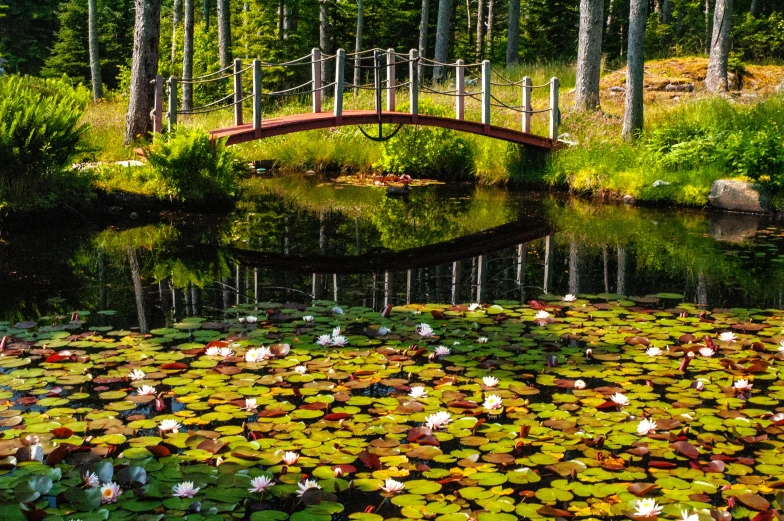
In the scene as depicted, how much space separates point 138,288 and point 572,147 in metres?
9.63

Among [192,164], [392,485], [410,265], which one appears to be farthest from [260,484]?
[192,164]

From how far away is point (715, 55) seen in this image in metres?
18.5

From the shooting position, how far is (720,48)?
18312 millimetres

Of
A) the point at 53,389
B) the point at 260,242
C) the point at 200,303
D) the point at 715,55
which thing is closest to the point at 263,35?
the point at 715,55

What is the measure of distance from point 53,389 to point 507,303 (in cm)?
353

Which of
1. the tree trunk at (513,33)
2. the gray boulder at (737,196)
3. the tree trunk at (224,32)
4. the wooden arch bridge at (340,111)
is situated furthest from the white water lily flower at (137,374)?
the tree trunk at (513,33)

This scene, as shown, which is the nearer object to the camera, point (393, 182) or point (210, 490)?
point (210, 490)

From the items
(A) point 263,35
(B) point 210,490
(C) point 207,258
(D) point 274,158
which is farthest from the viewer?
(A) point 263,35

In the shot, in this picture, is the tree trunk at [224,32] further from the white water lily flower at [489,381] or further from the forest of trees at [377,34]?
the white water lily flower at [489,381]

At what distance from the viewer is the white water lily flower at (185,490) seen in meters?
3.27

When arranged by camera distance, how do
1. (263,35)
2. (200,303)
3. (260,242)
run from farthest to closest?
(263,35), (260,242), (200,303)

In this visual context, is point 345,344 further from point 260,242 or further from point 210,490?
point 260,242

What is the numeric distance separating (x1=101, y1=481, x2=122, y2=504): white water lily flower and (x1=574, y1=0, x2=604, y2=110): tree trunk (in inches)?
578

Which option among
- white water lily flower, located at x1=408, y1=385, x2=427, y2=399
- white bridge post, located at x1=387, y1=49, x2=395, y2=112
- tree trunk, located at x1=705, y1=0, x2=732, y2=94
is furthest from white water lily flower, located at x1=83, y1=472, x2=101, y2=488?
tree trunk, located at x1=705, y1=0, x2=732, y2=94
